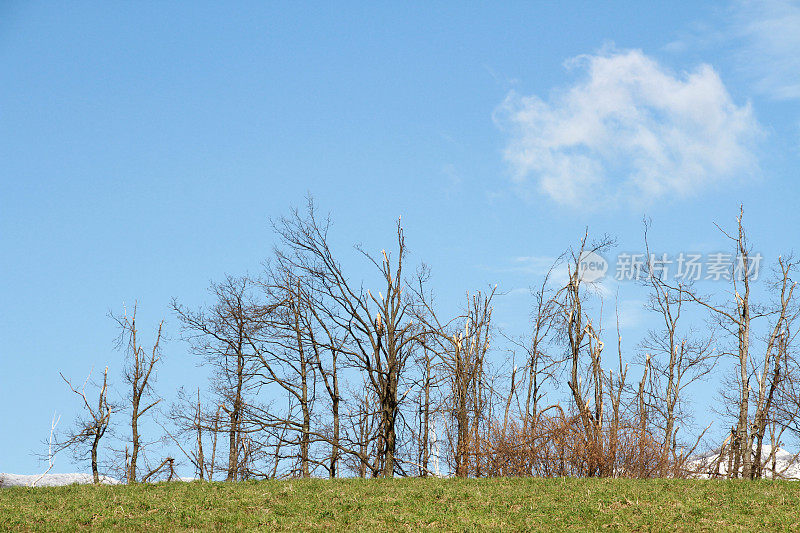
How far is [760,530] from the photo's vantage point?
36.0ft

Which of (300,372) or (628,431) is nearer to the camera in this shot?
(628,431)

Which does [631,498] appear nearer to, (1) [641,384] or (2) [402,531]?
(2) [402,531]

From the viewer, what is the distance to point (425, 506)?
12.6 metres

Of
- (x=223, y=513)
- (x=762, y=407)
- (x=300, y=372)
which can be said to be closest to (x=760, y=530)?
(x=223, y=513)

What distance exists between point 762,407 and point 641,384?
4.28 metres

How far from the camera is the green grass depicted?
11562 millimetres

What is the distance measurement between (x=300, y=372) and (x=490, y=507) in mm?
14397

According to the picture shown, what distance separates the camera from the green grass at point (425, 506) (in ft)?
37.9

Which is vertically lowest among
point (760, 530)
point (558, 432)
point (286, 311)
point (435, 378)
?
point (760, 530)

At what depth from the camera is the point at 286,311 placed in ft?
77.5

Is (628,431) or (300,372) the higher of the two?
(300,372)

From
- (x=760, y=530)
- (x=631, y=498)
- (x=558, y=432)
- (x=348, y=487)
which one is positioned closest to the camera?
(x=760, y=530)

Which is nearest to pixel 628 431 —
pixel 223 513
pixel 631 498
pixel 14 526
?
pixel 631 498

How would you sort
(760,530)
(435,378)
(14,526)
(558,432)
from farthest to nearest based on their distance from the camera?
(435,378) → (558,432) → (14,526) → (760,530)
